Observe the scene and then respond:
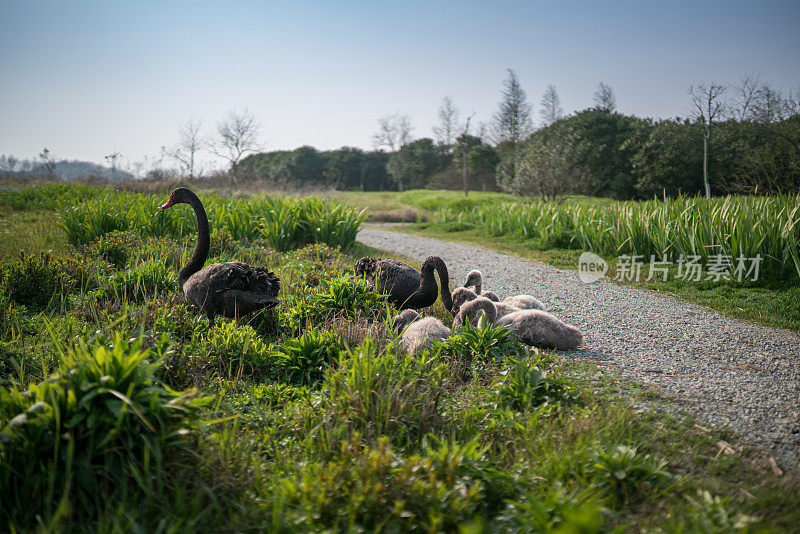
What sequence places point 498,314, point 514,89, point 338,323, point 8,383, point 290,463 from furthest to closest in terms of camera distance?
point 514,89
point 498,314
point 338,323
point 8,383
point 290,463

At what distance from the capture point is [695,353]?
4320 mm

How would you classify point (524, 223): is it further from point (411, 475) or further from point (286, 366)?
point (411, 475)

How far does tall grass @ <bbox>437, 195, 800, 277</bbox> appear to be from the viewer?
6816mm

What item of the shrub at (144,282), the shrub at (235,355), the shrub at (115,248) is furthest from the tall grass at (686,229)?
the shrub at (115,248)

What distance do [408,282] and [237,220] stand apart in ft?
17.7

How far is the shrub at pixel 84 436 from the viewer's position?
6.12 feet

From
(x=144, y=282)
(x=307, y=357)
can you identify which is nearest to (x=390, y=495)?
(x=307, y=357)

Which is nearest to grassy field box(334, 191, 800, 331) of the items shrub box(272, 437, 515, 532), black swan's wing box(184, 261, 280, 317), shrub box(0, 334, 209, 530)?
shrub box(272, 437, 515, 532)

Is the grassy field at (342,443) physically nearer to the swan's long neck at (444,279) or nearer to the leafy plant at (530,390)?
the leafy plant at (530,390)

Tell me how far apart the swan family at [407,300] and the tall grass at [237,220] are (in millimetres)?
3465

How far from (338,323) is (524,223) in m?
9.82

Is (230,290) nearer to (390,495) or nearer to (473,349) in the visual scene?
(473,349)

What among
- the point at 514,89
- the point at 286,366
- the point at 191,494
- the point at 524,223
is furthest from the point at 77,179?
the point at 514,89

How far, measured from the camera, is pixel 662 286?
283 inches
